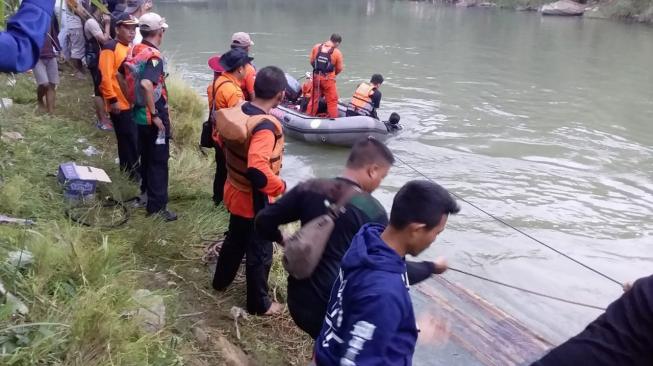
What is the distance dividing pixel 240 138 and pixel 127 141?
2.62m

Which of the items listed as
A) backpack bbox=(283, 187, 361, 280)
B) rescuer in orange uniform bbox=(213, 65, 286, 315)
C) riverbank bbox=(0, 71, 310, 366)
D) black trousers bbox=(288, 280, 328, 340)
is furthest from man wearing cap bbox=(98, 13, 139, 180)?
backpack bbox=(283, 187, 361, 280)

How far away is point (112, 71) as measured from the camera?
5641mm

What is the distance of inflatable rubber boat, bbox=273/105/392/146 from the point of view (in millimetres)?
9852

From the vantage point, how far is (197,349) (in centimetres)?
324

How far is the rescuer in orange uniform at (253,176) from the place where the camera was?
3496 mm

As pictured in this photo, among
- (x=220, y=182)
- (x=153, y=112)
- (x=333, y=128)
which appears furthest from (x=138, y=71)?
(x=333, y=128)

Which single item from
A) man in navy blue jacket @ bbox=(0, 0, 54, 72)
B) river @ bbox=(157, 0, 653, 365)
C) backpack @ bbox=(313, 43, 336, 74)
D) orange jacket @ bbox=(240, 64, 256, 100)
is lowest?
river @ bbox=(157, 0, 653, 365)

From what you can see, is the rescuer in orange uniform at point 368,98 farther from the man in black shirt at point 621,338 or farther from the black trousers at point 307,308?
the man in black shirt at point 621,338

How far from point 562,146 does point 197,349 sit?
366 inches

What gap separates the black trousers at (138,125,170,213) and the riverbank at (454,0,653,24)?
107ft

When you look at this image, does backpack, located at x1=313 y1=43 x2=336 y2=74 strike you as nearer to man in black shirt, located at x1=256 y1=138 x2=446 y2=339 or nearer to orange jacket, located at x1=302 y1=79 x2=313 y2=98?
orange jacket, located at x1=302 y1=79 x2=313 y2=98

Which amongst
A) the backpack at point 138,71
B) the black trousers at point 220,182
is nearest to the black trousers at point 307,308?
the backpack at point 138,71

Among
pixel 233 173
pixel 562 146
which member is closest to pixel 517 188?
pixel 562 146

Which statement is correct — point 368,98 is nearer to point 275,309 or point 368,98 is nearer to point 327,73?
point 327,73
